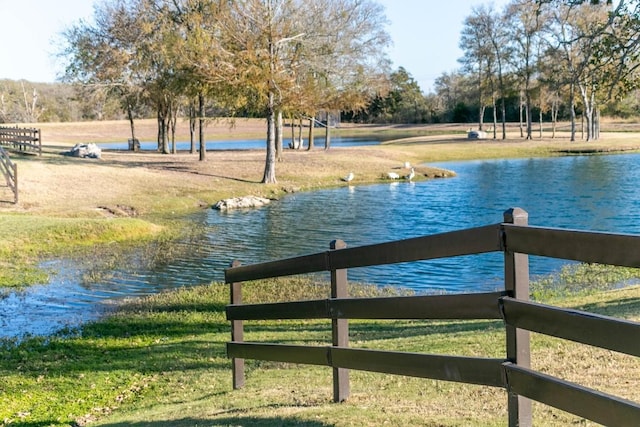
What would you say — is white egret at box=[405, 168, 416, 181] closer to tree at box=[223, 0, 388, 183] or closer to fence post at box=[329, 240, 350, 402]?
tree at box=[223, 0, 388, 183]

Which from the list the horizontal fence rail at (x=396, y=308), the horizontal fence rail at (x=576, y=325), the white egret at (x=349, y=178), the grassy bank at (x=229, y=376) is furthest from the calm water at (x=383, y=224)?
the horizontal fence rail at (x=576, y=325)

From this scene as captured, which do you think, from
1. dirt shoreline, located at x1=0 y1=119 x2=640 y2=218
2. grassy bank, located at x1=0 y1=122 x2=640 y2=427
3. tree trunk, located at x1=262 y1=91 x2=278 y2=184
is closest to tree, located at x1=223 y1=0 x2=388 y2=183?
tree trunk, located at x1=262 y1=91 x2=278 y2=184

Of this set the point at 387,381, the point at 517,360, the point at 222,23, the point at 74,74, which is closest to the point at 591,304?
the point at 387,381

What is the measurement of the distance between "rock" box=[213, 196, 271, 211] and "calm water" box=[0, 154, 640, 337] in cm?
75

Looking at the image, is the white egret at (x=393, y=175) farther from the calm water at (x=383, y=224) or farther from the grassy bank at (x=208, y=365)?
the grassy bank at (x=208, y=365)

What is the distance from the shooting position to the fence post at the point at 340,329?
5289mm

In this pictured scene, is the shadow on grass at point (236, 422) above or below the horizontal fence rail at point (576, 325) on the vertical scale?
below

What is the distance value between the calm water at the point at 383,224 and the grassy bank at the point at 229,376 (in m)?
2.04

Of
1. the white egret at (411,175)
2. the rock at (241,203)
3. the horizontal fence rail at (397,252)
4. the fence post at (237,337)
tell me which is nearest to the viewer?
the horizontal fence rail at (397,252)

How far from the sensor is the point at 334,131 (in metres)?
106

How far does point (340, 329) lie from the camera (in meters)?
Answer: 5.38

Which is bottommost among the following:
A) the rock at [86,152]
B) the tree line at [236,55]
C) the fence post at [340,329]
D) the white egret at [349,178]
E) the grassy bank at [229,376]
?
the grassy bank at [229,376]

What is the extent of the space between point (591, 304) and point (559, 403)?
7851 millimetres

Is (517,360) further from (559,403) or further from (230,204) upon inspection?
(230,204)
